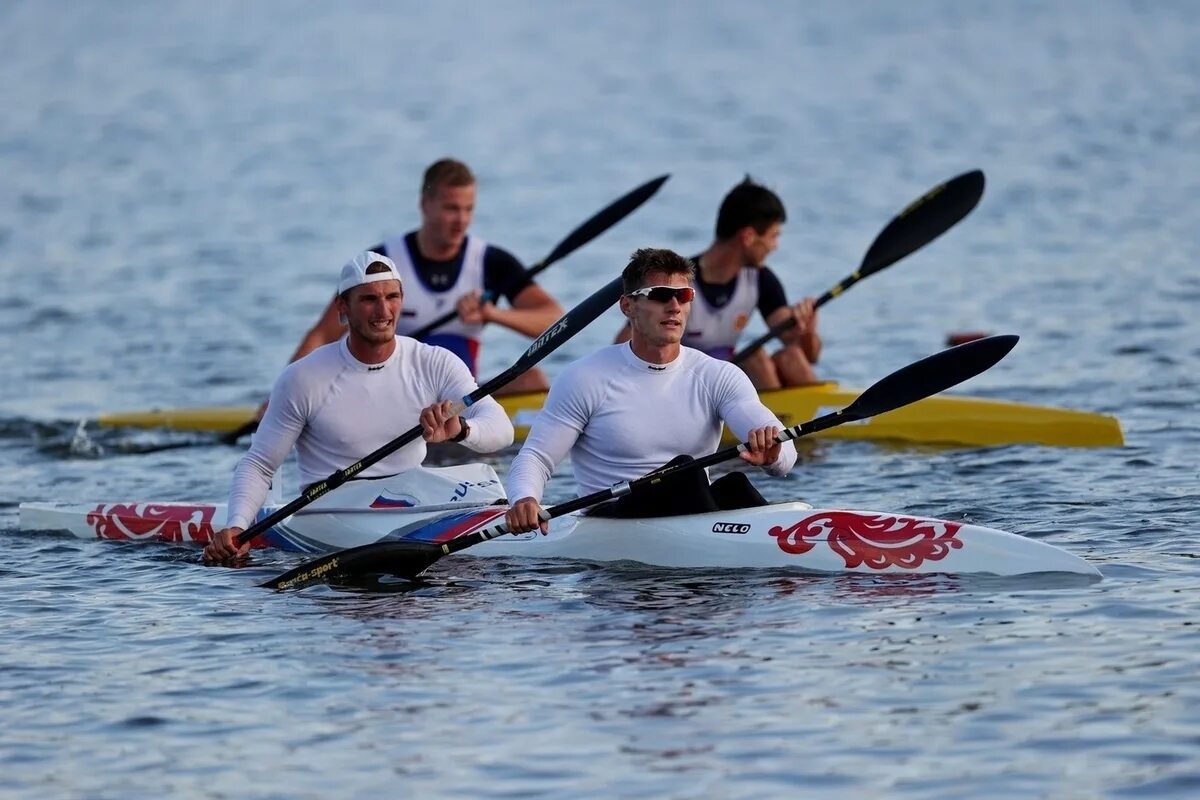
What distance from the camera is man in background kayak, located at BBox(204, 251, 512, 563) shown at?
9742mm

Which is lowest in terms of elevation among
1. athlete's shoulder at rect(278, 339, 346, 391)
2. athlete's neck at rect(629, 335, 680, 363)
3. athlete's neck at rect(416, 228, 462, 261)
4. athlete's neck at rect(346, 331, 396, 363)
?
athlete's neck at rect(629, 335, 680, 363)

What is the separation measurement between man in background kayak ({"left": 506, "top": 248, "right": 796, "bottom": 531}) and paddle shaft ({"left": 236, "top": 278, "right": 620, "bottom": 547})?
0.61m

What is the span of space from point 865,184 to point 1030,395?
14.0 metres

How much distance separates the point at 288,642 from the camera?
28.0 feet

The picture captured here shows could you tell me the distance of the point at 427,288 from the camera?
13281mm

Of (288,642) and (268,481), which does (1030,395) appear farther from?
(288,642)

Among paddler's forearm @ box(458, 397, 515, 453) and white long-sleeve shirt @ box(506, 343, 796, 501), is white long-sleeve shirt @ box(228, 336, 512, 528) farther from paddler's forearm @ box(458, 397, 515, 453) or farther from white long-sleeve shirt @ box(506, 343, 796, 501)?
white long-sleeve shirt @ box(506, 343, 796, 501)

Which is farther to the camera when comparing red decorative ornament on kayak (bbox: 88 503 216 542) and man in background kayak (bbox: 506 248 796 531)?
red decorative ornament on kayak (bbox: 88 503 216 542)

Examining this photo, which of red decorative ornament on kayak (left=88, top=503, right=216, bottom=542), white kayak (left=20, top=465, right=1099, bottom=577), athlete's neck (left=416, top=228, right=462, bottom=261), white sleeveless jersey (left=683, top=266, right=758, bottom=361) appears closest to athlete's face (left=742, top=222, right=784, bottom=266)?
white sleeveless jersey (left=683, top=266, right=758, bottom=361)

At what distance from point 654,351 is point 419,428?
52.0 inches

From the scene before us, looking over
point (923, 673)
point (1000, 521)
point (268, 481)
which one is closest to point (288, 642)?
point (268, 481)

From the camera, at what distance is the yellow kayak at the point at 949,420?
13.0m

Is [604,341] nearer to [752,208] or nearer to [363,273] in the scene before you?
[752,208]

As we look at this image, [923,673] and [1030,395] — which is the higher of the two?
[1030,395]
